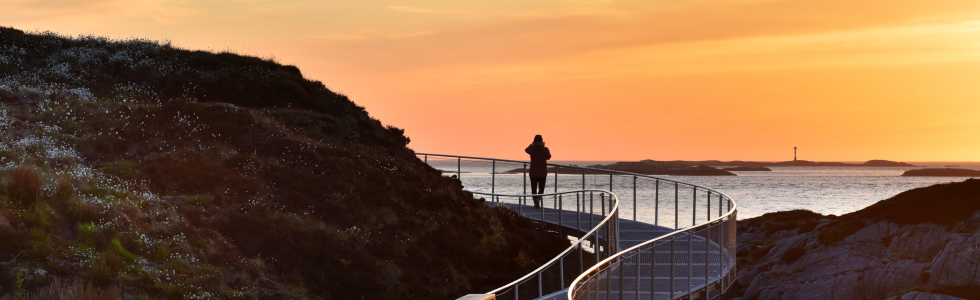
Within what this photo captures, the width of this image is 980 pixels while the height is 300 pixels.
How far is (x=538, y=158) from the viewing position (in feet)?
58.9

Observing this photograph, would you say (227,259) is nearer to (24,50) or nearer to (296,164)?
(296,164)

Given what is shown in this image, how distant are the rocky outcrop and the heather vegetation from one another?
724 centimetres

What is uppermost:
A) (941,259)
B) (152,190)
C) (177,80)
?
(177,80)

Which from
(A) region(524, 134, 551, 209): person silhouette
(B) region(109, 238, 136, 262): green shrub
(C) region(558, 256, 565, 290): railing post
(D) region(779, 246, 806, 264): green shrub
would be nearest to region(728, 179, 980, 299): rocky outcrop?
(D) region(779, 246, 806, 264): green shrub

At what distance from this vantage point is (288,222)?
49.3 ft

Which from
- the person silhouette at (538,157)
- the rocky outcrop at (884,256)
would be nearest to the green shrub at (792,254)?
the rocky outcrop at (884,256)

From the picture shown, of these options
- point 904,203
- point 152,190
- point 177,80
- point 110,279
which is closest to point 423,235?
point 152,190

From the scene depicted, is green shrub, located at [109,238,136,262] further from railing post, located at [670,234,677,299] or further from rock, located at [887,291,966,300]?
rock, located at [887,291,966,300]

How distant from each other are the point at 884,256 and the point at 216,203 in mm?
17123

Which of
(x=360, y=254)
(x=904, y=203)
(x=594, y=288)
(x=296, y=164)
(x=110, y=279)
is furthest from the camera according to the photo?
(x=904, y=203)

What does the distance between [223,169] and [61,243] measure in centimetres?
483

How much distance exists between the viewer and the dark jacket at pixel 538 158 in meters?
17.8

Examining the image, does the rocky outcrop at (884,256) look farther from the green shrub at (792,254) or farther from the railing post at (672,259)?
the railing post at (672,259)

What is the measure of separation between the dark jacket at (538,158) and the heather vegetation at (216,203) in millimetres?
1661
